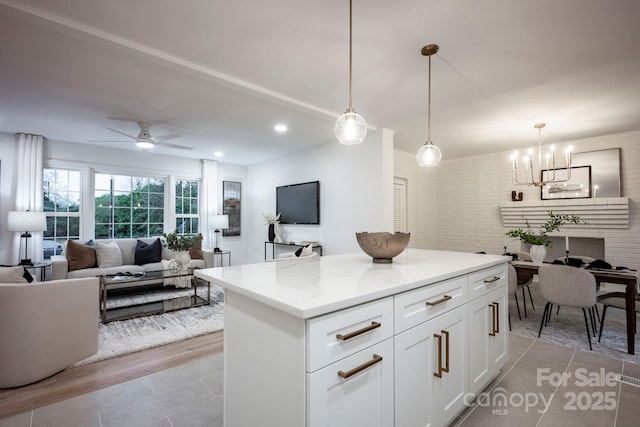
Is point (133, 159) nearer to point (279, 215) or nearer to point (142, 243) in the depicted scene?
point (142, 243)

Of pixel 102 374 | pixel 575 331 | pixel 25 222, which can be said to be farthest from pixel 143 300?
pixel 575 331

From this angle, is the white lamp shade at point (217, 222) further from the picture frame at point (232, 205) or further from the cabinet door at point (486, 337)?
the cabinet door at point (486, 337)

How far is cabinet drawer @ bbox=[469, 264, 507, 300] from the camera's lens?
1790 millimetres

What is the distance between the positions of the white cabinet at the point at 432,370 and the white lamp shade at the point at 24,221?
5204mm

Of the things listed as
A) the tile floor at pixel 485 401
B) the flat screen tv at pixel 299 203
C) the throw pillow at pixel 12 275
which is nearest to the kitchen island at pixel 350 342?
the tile floor at pixel 485 401

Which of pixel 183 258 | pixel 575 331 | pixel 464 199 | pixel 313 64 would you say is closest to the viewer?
pixel 313 64

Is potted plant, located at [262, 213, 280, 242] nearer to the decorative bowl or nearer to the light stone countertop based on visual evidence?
the light stone countertop

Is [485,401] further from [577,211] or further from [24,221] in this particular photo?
[24,221]

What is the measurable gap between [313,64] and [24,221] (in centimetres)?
451

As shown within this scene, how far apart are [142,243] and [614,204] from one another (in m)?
7.57

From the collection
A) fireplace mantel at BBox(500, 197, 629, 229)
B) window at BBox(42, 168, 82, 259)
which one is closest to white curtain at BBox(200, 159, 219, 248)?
window at BBox(42, 168, 82, 259)

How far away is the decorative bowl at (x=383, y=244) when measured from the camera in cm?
181

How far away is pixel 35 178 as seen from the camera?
455 cm

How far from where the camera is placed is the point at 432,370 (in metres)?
1.44
